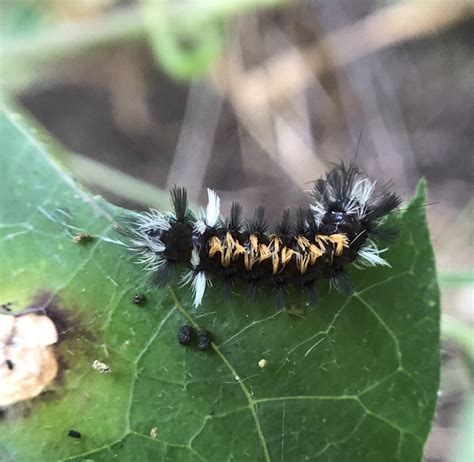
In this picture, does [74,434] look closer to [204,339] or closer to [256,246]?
[204,339]

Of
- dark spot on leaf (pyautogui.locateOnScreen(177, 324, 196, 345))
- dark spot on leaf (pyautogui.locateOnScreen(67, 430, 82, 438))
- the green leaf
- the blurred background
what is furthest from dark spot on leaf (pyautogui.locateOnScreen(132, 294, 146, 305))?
the blurred background

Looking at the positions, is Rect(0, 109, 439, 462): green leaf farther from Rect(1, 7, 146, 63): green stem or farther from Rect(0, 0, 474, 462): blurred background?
Rect(0, 0, 474, 462): blurred background

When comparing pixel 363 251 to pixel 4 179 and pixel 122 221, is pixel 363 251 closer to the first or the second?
pixel 122 221

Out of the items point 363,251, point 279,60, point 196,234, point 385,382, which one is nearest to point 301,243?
point 363,251

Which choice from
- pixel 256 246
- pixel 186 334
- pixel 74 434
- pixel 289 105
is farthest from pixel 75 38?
pixel 74 434

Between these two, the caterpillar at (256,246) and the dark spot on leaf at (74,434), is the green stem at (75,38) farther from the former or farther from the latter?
the dark spot on leaf at (74,434)

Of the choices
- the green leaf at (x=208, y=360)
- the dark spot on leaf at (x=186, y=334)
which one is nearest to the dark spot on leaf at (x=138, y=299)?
the green leaf at (x=208, y=360)
